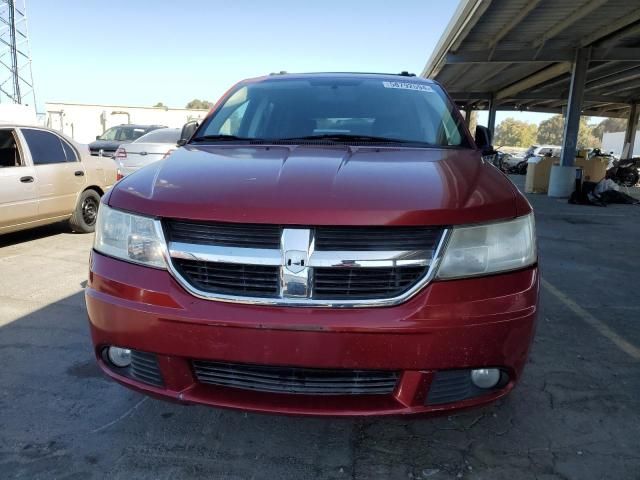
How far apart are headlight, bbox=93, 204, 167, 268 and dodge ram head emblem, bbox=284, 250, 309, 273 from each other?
50 cm

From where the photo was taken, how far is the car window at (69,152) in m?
6.87

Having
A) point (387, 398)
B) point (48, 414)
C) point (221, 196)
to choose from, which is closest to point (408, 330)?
point (387, 398)

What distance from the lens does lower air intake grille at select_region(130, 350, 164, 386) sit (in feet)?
6.54

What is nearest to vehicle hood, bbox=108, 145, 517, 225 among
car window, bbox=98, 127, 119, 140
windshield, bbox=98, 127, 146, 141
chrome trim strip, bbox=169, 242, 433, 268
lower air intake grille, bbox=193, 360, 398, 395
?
chrome trim strip, bbox=169, 242, 433, 268

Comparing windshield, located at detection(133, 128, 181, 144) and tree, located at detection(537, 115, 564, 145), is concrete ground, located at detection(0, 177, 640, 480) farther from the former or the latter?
tree, located at detection(537, 115, 564, 145)

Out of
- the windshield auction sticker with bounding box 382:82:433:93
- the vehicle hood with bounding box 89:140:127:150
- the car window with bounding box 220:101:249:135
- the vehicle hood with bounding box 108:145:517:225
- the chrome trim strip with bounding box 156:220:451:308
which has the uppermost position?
the windshield auction sticker with bounding box 382:82:433:93

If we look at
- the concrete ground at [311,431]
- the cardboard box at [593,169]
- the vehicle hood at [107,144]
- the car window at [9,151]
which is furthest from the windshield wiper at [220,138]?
the cardboard box at [593,169]

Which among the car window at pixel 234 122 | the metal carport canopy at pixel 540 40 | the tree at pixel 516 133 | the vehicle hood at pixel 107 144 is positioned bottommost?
the tree at pixel 516 133

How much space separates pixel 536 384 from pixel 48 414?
8.72 ft

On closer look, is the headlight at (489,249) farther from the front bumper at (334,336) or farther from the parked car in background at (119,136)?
the parked car in background at (119,136)

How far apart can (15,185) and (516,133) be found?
11906 cm

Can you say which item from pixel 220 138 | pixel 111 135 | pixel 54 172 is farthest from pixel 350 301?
pixel 111 135

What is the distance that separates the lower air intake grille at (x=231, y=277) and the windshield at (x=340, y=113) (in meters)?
1.20

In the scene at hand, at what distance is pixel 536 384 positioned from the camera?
2906 millimetres
